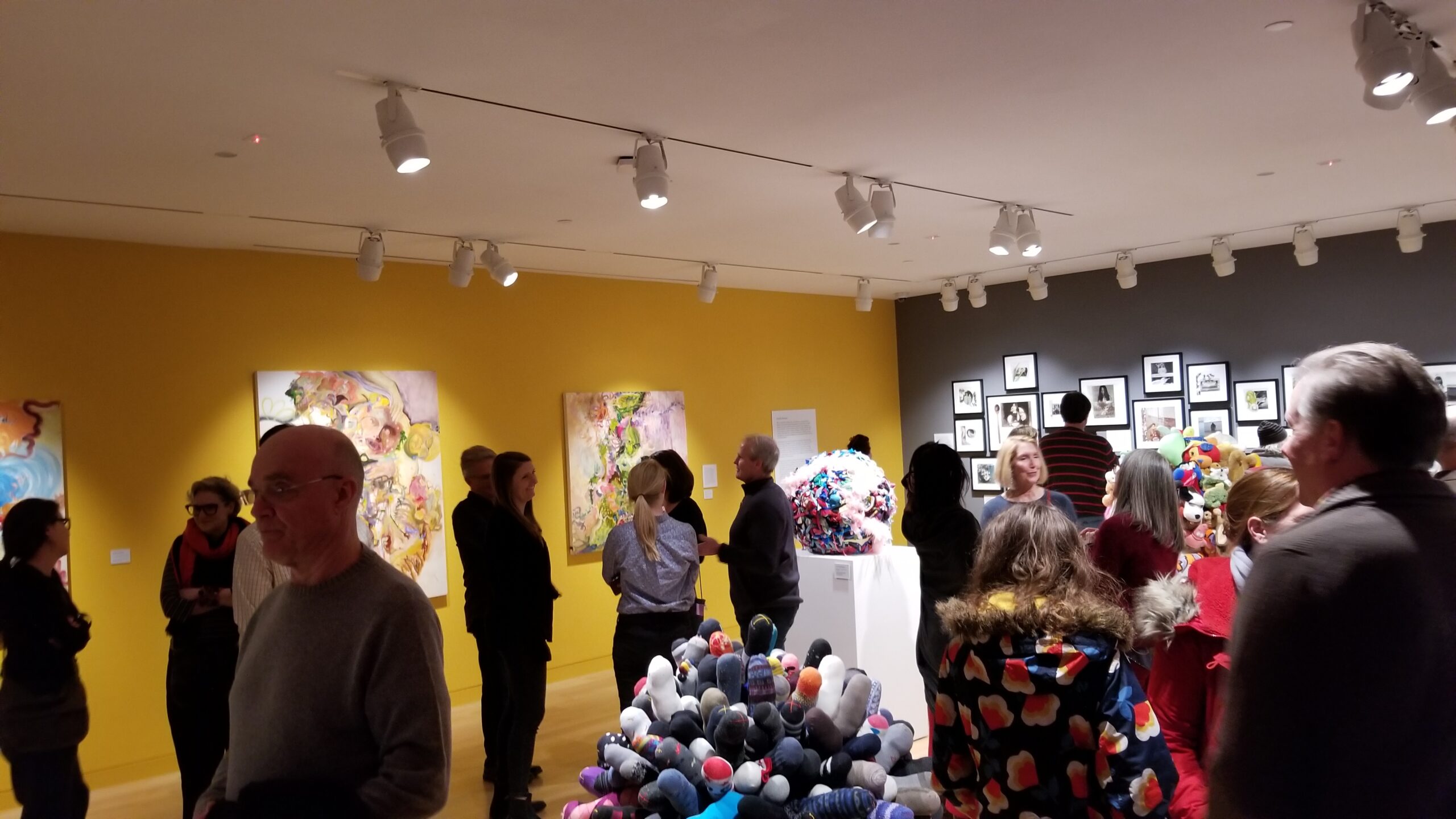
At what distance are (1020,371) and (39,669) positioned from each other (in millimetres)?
7599

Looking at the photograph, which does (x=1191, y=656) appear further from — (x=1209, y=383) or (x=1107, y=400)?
(x=1107, y=400)

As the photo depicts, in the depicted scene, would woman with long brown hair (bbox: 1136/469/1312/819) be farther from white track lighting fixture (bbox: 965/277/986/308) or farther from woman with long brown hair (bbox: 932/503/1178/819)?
white track lighting fixture (bbox: 965/277/986/308)

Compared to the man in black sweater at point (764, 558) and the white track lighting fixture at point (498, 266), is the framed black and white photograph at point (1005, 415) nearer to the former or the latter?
the man in black sweater at point (764, 558)

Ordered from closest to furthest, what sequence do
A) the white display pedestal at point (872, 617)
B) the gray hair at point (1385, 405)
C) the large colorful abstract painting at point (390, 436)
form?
the gray hair at point (1385, 405) → the white display pedestal at point (872, 617) → the large colorful abstract painting at point (390, 436)

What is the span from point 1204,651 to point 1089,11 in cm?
189

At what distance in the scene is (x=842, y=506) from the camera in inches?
210

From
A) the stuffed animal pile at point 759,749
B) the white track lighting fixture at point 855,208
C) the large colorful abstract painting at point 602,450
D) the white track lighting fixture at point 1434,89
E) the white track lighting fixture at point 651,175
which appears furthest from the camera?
the large colorful abstract painting at point 602,450

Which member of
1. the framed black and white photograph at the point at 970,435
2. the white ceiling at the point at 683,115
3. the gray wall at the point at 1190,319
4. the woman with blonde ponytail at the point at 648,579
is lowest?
the woman with blonde ponytail at the point at 648,579

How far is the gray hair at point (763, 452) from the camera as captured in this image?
476 cm

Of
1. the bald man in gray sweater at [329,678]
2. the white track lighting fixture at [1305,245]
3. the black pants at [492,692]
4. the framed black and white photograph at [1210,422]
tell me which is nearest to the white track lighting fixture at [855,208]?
the black pants at [492,692]

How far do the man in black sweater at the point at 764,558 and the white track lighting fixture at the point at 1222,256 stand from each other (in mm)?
4108

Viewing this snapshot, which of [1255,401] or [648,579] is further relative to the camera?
[1255,401]

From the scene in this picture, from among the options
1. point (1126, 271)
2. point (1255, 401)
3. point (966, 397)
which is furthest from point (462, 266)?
point (1255, 401)

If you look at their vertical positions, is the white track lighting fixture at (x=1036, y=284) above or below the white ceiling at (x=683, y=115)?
below
